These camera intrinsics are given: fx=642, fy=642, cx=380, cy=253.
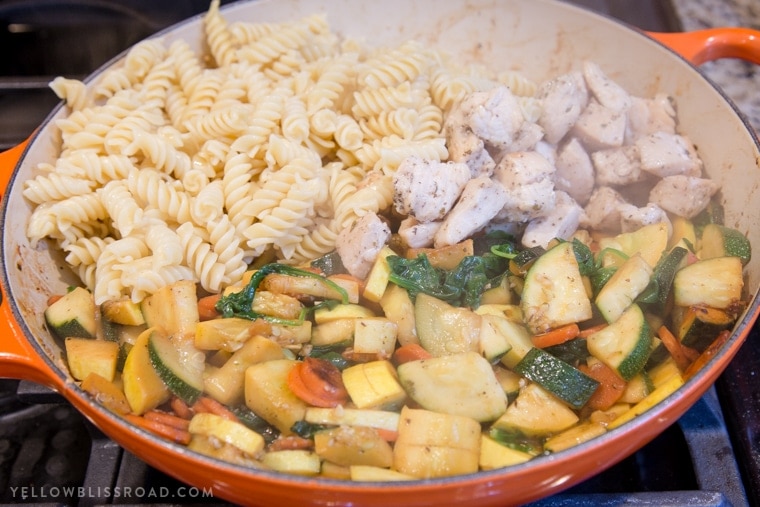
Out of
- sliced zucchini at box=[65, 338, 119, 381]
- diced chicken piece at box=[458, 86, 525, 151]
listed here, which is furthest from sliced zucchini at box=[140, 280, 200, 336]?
diced chicken piece at box=[458, 86, 525, 151]

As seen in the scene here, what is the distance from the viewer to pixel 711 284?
6.72ft

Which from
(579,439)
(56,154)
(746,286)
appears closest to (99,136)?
(56,154)

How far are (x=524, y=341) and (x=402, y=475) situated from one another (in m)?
0.63

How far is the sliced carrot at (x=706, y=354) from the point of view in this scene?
1.90m

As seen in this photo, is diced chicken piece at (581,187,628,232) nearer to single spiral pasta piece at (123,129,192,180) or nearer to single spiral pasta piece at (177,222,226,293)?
single spiral pasta piece at (177,222,226,293)

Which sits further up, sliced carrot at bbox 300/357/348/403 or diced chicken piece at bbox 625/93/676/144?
diced chicken piece at bbox 625/93/676/144

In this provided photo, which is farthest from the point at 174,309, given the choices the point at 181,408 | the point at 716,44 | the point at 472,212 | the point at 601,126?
the point at 716,44

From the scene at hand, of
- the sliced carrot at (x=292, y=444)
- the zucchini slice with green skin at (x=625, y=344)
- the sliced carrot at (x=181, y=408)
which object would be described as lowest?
the sliced carrot at (x=181, y=408)

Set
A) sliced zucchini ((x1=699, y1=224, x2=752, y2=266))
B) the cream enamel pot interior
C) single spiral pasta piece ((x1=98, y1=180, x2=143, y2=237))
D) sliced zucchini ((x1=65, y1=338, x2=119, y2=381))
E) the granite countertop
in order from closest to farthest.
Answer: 1. the cream enamel pot interior
2. sliced zucchini ((x1=65, y1=338, x2=119, y2=381))
3. sliced zucchini ((x1=699, y1=224, x2=752, y2=266))
4. single spiral pasta piece ((x1=98, y1=180, x2=143, y2=237))
5. the granite countertop

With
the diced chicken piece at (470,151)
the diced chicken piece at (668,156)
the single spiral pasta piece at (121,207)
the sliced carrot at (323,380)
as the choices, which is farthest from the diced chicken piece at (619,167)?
the single spiral pasta piece at (121,207)

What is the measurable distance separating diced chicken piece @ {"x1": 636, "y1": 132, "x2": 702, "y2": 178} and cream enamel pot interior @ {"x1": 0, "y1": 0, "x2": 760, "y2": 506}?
7cm

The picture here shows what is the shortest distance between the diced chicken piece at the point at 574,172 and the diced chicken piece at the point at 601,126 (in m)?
0.06

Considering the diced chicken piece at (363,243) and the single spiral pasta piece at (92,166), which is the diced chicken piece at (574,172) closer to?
the diced chicken piece at (363,243)

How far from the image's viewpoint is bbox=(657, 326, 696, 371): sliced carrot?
1999 mm
